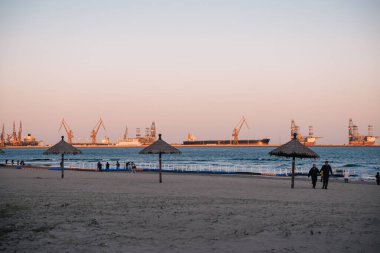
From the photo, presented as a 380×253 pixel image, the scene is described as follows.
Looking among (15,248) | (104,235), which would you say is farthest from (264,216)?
(15,248)

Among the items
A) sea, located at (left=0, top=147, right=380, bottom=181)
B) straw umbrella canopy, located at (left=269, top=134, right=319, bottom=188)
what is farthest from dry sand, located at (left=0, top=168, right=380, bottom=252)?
sea, located at (left=0, top=147, right=380, bottom=181)

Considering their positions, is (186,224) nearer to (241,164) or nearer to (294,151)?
(294,151)

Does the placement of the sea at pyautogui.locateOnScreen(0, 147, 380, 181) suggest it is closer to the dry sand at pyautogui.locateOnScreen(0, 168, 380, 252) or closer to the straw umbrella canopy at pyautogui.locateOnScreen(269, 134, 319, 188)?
the straw umbrella canopy at pyautogui.locateOnScreen(269, 134, 319, 188)

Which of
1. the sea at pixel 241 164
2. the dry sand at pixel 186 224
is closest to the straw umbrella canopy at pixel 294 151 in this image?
the dry sand at pixel 186 224

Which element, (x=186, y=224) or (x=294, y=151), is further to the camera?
(x=294, y=151)

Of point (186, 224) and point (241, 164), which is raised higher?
point (186, 224)

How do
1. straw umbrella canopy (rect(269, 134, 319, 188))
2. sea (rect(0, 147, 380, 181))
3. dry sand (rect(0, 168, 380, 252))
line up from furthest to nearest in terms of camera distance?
sea (rect(0, 147, 380, 181)) < straw umbrella canopy (rect(269, 134, 319, 188)) < dry sand (rect(0, 168, 380, 252))

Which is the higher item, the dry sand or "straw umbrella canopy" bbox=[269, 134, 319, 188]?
"straw umbrella canopy" bbox=[269, 134, 319, 188]

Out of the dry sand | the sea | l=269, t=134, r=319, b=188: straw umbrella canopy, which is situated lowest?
the sea

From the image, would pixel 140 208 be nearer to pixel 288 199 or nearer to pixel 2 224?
pixel 2 224

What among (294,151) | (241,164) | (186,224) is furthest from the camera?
(241,164)

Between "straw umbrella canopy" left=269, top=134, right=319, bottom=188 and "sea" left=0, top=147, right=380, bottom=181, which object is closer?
"straw umbrella canopy" left=269, top=134, right=319, bottom=188

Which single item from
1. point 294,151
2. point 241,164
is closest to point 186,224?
point 294,151

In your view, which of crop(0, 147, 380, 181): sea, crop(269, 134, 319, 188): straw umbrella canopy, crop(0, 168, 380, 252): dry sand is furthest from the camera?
crop(0, 147, 380, 181): sea
